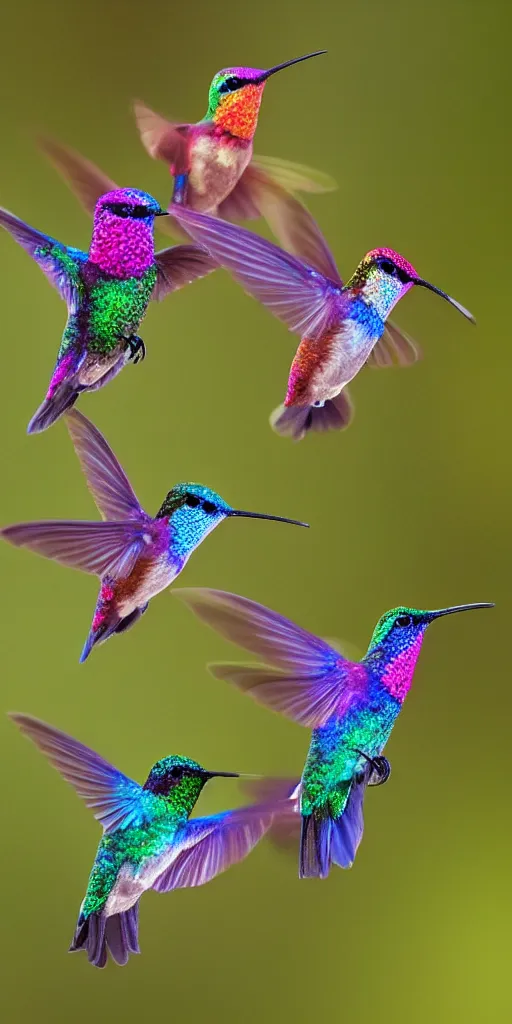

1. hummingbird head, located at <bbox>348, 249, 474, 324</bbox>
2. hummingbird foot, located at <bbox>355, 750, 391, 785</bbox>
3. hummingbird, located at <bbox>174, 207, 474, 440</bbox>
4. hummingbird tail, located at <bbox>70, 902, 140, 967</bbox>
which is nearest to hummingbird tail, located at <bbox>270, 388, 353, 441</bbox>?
hummingbird, located at <bbox>174, 207, 474, 440</bbox>

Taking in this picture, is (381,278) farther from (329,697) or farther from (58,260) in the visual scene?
(329,697)

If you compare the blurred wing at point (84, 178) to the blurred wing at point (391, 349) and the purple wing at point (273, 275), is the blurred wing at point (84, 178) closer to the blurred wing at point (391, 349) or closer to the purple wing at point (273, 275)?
the purple wing at point (273, 275)

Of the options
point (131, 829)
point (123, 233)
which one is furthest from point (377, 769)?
point (123, 233)

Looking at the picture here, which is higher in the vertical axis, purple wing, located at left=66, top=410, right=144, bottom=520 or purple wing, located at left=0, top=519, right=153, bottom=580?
purple wing, located at left=66, top=410, right=144, bottom=520

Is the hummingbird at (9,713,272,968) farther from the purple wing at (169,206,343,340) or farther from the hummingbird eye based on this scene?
the purple wing at (169,206,343,340)

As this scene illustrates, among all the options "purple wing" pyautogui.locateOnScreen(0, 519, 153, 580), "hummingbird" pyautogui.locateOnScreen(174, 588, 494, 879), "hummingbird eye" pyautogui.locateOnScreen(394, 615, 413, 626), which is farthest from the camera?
"hummingbird eye" pyautogui.locateOnScreen(394, 615, 413, 626)

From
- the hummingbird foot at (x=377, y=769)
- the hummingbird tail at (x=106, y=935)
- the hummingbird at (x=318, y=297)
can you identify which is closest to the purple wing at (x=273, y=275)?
the hummingbird at (x=318, y=297)
